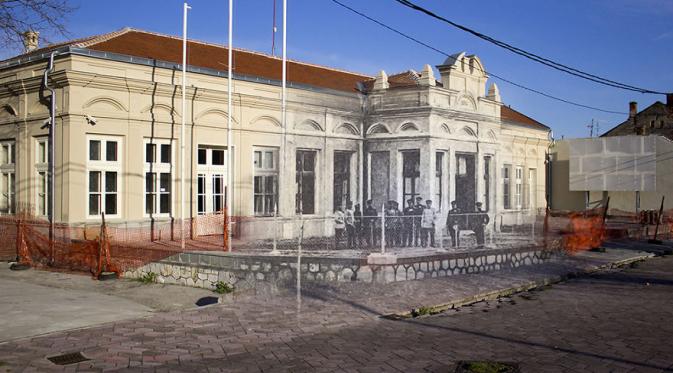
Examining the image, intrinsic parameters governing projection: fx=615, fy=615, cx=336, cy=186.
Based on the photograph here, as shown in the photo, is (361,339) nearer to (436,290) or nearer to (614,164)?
(436,290)

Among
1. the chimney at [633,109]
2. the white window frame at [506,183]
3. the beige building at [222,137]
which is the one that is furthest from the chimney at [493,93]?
the chimney at [633,109]

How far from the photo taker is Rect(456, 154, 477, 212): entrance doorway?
1802cm

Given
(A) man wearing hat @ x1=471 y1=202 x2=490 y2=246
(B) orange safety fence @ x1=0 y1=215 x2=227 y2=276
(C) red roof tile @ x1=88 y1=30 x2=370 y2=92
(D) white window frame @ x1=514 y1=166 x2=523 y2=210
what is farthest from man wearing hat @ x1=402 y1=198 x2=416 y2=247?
(D) white window frame @ x1=514 y1=166 x2=523 y2=210

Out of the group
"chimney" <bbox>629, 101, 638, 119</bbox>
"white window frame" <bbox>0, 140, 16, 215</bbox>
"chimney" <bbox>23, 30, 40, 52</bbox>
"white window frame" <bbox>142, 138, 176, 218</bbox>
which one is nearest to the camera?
"chimney" <bbox>23, 30, 40, 52</bbox>

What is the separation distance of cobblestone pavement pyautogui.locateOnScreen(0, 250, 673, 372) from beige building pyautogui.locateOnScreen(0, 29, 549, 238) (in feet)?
16.5

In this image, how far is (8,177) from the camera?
17.2m

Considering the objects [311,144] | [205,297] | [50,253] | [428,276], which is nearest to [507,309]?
[428,276]

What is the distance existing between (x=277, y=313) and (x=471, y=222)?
598 centimetres

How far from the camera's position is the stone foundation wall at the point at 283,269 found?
1151 cm

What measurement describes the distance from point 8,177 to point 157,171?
4388 mm

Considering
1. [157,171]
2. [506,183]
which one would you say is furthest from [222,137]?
[506,183]

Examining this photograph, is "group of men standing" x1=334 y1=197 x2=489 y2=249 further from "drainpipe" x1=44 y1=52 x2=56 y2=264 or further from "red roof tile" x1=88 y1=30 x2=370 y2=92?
"red roof tile" x1=88 y1=30 x2=370 y2=92

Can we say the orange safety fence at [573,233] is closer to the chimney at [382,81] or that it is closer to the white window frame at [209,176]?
the chimney at [382,81]

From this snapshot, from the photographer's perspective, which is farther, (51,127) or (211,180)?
(211,180)
